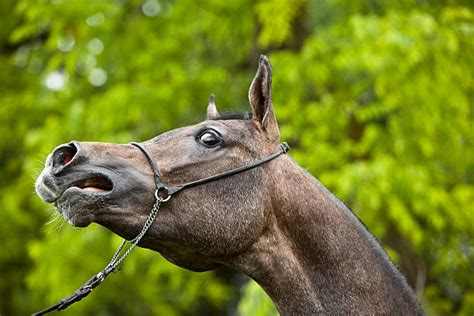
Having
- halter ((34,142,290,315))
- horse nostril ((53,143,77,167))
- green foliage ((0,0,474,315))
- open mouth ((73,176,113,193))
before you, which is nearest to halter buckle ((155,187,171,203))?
halter ((34,142,290,315))

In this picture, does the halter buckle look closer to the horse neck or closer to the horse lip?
the horse lip

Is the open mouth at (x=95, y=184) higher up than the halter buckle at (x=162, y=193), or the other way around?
the open mouth at (x=95, y=184)

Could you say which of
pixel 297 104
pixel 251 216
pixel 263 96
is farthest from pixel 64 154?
pixel 297 104

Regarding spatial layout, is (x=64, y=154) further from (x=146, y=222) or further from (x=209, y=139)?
(x=209, y=139)

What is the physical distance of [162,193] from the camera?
3.24 meters

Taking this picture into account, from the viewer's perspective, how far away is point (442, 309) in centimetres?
873

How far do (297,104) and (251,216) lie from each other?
4.91 metres

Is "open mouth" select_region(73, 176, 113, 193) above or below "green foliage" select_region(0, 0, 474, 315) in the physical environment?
above

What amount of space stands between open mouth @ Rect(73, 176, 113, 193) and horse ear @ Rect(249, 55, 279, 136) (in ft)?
2.50

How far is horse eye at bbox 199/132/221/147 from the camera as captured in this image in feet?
11.1

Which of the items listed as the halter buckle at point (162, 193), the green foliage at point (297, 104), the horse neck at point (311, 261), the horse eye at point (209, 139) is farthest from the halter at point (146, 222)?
the green foliage at point (297, 104)

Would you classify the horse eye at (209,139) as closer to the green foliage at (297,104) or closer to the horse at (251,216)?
the horse at (251,216)

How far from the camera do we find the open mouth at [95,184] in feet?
10.2

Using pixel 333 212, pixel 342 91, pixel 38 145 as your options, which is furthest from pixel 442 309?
pixel 333 212
